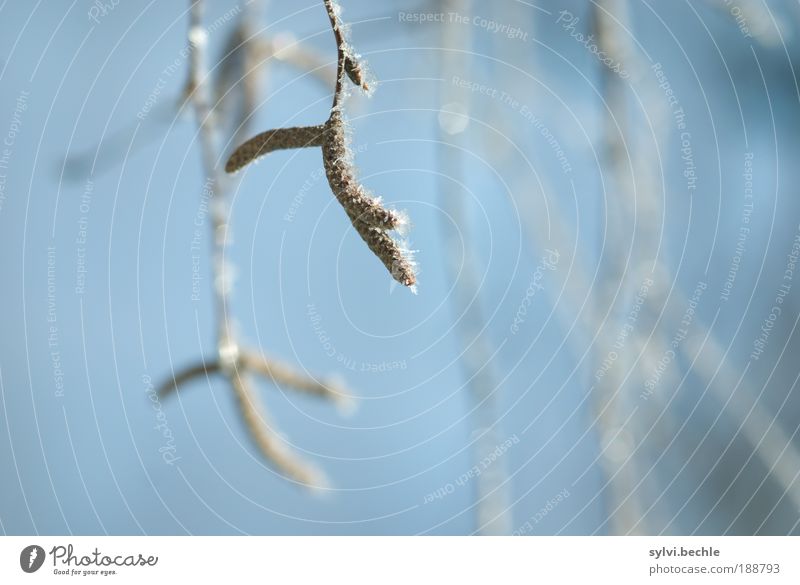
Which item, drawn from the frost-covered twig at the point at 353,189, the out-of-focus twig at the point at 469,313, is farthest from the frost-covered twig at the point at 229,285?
the frost-covered twig at the point at 353,189

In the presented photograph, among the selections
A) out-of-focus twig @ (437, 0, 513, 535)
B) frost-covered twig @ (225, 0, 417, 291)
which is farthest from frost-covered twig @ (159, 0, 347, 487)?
frost-covered twig @ (225, 0, 417, 291)

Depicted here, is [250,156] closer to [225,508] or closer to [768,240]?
[225,508]

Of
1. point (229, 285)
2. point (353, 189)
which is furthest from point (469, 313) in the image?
point (353, 189)
